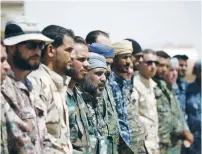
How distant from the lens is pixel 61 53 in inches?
275

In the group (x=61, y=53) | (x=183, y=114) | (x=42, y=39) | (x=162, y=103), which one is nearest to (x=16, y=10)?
(x=162, y=103)

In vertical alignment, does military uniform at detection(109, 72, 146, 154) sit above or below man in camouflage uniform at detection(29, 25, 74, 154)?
below

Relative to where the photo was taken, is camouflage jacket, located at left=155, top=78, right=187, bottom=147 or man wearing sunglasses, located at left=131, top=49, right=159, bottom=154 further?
camouflage jacket, located at left=155, top=78, right=187, bottom=147

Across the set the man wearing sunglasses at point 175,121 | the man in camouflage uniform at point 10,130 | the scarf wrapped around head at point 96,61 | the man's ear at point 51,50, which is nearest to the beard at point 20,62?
the man in camouflage uniform at point 10,130

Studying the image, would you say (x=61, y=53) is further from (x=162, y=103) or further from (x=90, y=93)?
(x=162, y=103)

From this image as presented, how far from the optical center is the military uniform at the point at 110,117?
807 centimetres

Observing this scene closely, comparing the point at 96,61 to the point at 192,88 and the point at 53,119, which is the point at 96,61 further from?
the point at 192,88

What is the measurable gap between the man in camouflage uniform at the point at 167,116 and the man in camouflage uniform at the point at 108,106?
3.04 m

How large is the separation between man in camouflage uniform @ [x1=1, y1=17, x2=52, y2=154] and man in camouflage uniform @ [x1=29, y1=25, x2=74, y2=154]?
9.7 inches

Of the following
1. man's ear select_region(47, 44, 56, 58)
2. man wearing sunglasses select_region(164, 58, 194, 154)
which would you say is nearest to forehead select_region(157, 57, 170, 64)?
man wearing sunglasses select_region(164, 58, 194, 154)

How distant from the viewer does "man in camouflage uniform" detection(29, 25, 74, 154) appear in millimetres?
6504

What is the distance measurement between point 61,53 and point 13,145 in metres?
1.55

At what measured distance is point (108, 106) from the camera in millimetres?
8242

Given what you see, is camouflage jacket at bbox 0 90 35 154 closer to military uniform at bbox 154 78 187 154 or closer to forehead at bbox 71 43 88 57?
forehead at bbox 71 43 88 57
